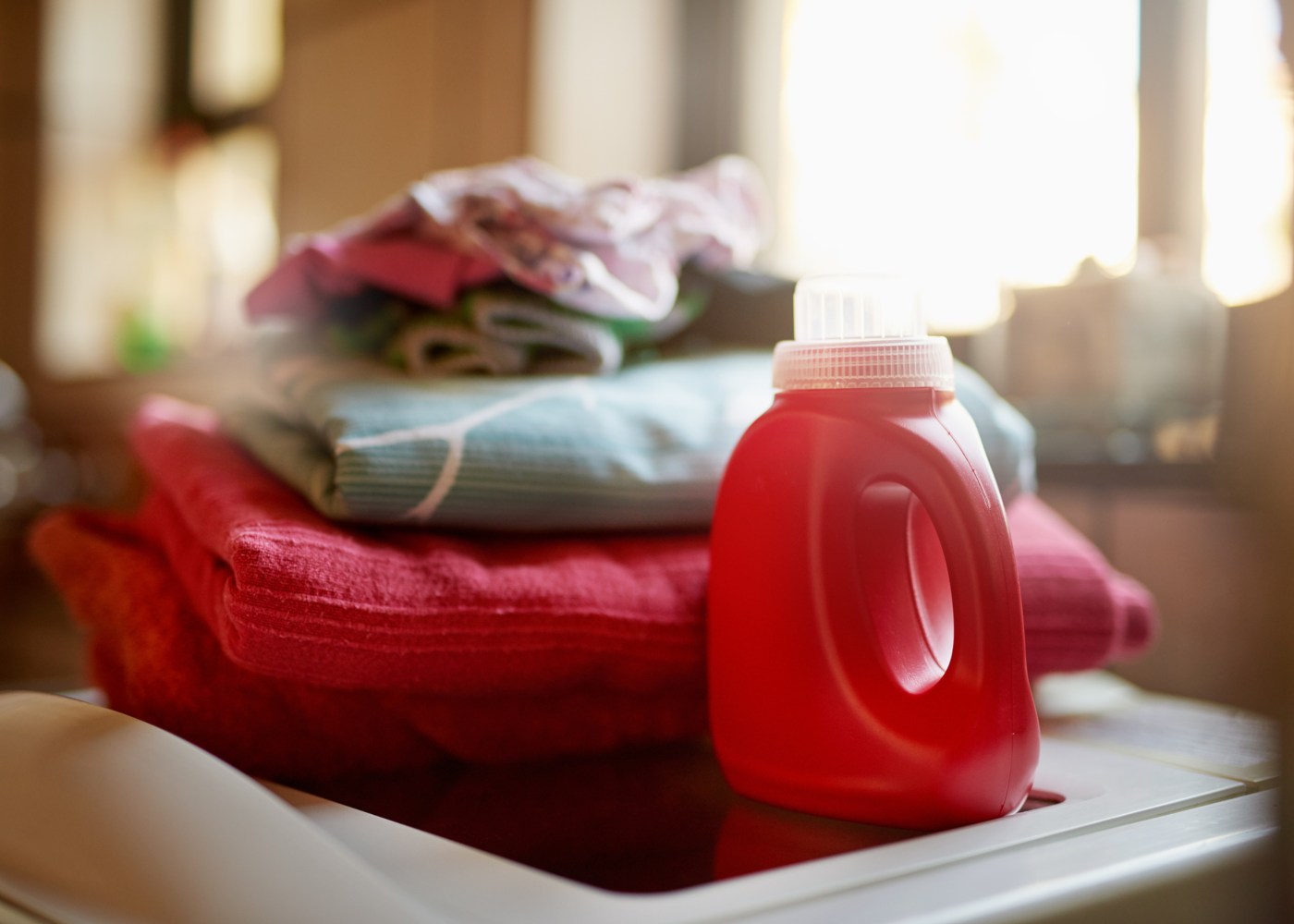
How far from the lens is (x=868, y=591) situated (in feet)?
1.26

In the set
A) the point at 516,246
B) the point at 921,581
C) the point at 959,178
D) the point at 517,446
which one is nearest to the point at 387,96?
the point at 959,178

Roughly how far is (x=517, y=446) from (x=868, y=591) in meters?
0.16

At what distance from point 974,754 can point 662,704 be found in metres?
0.17

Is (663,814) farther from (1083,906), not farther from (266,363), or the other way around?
(266,363)

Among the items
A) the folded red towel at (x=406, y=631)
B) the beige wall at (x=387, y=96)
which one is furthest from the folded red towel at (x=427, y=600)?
the beige wall at (x=387, y=96)

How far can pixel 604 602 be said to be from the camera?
44 centimetres

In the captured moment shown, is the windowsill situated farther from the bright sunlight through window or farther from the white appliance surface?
the white appliance surface

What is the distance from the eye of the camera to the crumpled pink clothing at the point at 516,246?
53cm

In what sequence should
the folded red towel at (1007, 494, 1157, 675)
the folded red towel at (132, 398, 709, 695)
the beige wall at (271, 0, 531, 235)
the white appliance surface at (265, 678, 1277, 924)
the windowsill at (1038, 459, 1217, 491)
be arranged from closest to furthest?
the white appliance surface at (265, 678, 1277, 924) → the folded red towel at (132, 398, 709, 695) → the folded red towel at (1007, 494, 1157, 675) → the windowsill at (1038, 459, 1217, 491) → the beige wall at (271, 0, 531, 235)

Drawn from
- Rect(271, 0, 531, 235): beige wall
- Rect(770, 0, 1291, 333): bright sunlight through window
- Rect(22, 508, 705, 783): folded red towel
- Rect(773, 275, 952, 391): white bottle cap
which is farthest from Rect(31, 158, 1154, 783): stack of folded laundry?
Rect(271, 0, 531, 235): beige wall

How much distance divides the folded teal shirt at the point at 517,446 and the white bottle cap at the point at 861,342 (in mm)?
97

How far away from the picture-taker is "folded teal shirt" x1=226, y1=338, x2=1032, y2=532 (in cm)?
44

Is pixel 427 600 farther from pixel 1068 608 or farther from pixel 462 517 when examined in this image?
pixel 1068 608

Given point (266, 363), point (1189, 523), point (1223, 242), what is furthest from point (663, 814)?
point (1223, 242)
